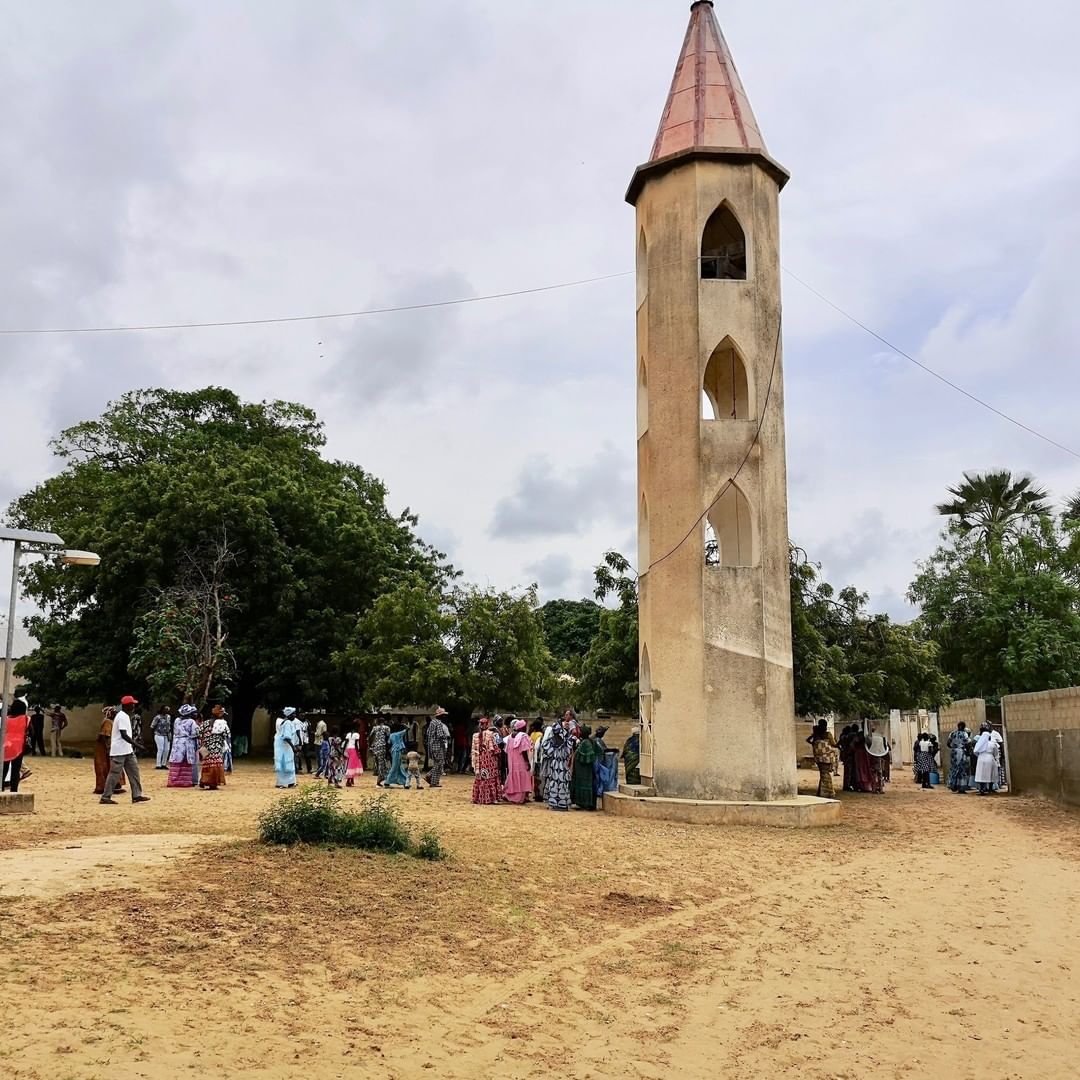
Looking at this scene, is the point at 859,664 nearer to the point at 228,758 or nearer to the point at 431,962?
the point at 228,758

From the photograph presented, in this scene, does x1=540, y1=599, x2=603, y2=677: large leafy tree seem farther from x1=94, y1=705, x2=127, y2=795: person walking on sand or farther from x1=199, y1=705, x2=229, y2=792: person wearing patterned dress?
x1=94, y1=705, x2=127, y2=795: person walking on sand

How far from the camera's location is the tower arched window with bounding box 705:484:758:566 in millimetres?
17312

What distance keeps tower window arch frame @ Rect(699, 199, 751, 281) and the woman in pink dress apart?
326 inches

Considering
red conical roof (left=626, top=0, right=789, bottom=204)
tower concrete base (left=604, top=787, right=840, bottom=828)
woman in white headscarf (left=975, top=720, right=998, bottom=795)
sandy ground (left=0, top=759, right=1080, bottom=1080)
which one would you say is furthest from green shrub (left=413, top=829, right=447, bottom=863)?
woman in white headscarf (left=975, top=720, right=998, bottom=795)

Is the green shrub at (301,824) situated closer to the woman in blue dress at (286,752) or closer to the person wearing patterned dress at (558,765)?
the person wearing patterned dress at (558,765)

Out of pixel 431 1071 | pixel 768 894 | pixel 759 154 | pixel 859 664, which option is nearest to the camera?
pixel 431 1071

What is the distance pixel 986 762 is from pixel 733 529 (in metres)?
8.01

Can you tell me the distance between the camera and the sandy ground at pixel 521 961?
233 inches

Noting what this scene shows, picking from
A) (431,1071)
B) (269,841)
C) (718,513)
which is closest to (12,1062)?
(431,1071)

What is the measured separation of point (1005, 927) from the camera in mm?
9328

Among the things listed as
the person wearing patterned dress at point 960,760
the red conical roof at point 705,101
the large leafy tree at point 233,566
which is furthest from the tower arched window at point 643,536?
the large leafy tree at point 233,566

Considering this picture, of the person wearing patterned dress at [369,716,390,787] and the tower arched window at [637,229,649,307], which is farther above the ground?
the tower arched window at [637,229,649,307]

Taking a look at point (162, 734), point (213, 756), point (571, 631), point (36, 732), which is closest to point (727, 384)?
point (213, 756)

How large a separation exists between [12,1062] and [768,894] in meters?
7.30
